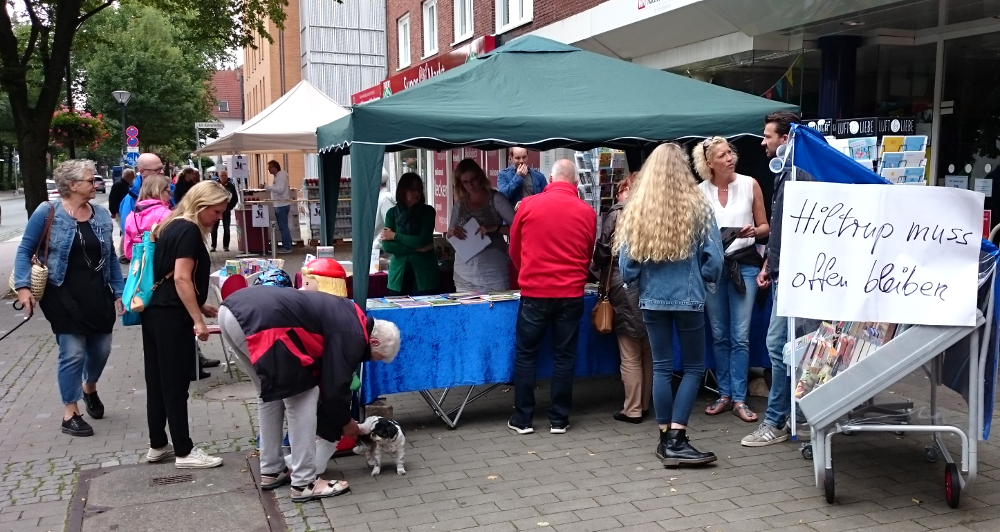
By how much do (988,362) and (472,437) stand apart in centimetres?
295

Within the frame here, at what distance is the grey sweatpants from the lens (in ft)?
13.5

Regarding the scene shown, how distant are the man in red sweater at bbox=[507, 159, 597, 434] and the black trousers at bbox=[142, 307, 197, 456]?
199 cm

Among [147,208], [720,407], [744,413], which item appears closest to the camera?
[744,413]

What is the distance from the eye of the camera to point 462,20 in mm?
19359

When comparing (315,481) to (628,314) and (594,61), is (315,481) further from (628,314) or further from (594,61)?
(594,61)

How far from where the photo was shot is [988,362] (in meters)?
4.07

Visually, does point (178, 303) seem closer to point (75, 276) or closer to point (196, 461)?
point (196, 461)

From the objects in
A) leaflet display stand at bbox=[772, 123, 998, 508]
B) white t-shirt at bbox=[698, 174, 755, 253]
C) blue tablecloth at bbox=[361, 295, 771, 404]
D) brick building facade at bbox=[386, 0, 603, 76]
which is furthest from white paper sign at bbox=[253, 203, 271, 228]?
leaflet display stand at bbox=[772, 123, 998, 508]

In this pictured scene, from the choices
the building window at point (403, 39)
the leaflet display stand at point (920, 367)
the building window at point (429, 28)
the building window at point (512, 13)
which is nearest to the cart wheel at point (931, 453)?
the leaflet display stand at point (920, 367)

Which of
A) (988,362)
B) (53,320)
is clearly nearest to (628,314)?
(988,362)

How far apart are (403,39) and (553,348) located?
20.0 metres

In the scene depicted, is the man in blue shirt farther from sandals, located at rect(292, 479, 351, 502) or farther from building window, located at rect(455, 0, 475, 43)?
building window, located at rect(455, 0, 475, 43)

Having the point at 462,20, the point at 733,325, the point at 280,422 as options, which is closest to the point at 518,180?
the point at 733,325

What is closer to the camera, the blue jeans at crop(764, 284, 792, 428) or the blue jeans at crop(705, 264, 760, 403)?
the blue jeans at crop(764, 284, 792, 428)
